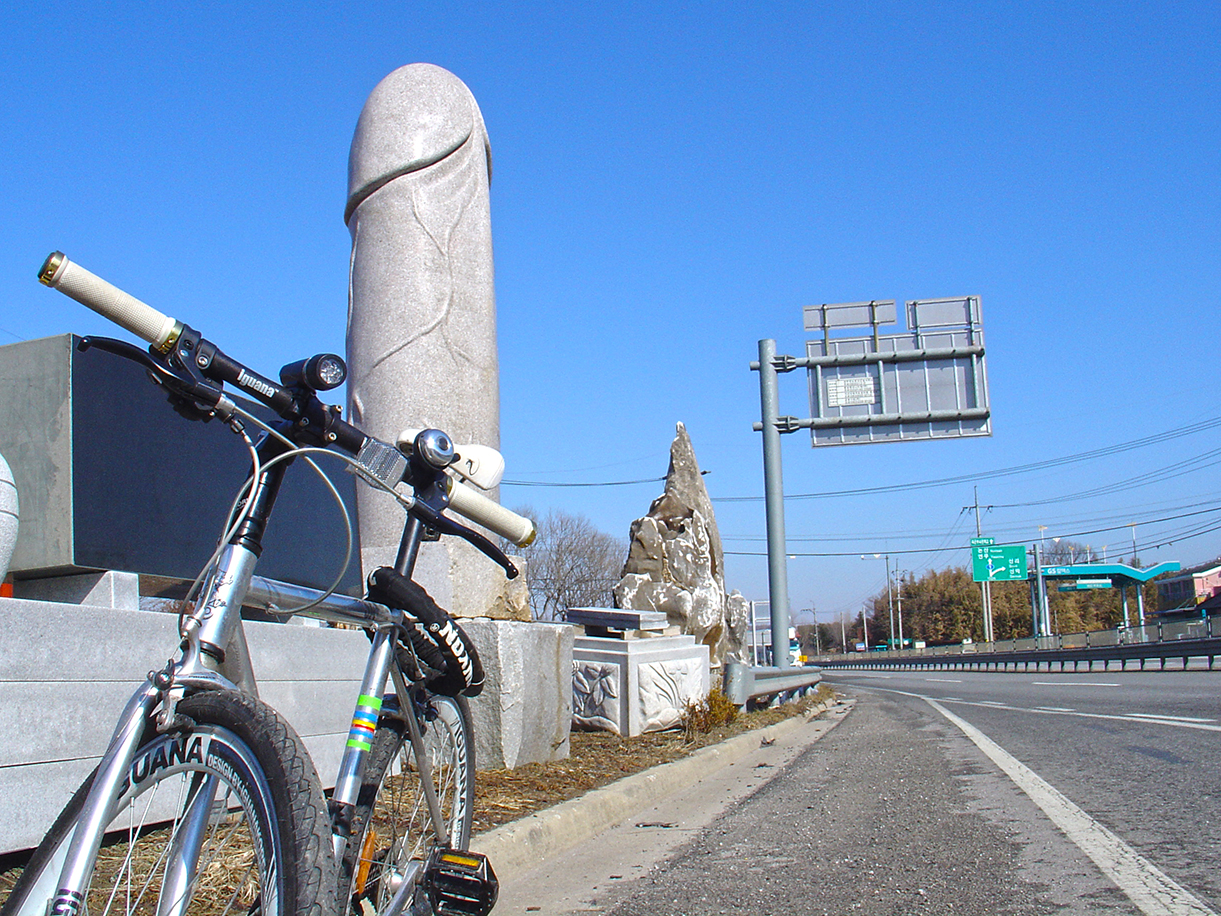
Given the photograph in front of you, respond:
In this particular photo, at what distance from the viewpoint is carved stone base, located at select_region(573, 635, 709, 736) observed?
28.1 ft

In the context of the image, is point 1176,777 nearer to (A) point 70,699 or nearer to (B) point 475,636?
(B) point 475,636

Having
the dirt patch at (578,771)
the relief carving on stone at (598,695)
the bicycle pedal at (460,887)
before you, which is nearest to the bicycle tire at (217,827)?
the bicycle pedal at (460,887)

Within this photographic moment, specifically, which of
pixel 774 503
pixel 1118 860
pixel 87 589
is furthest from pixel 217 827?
pixel 774 503

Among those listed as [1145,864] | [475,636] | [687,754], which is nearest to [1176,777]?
[1145,864]

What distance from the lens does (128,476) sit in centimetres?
429

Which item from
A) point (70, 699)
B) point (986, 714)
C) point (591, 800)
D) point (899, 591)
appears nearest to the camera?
point (70, 699)

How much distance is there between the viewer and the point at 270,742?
1791 mm

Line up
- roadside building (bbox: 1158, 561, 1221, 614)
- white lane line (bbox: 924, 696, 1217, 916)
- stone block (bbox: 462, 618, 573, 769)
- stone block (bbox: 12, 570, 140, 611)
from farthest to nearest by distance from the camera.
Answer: roadside building (bbox: 1158, 561, 1221, 614) → stone block (bbox: 462, 618, 573, 769) → stone block (bbox: 12, 570, 140, 611) → white lane line (bbox: 924, 696, 1217, 916)

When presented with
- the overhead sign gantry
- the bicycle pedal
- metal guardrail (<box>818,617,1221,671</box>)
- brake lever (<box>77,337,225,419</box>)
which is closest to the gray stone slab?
the bicycle pedal

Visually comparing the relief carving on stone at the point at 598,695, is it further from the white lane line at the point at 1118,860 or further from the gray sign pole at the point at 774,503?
the gray sign pole at the point at 774,503

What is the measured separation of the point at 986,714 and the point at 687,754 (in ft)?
22.2

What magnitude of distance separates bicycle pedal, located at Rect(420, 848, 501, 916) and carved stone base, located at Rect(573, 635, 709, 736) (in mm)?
5953

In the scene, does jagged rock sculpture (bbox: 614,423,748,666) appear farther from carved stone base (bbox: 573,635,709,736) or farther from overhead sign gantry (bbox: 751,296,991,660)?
carved stone base (bbox: 573,635,709,736)

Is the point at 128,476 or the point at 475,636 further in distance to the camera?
the point at 475,636
